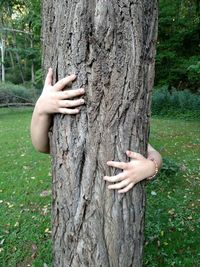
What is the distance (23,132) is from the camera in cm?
1115

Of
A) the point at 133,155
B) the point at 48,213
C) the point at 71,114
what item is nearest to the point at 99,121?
the point at 71,114

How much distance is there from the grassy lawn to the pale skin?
183 cm

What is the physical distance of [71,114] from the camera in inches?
67.7

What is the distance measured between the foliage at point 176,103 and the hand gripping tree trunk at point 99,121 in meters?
13.8

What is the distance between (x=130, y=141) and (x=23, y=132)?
9.76m

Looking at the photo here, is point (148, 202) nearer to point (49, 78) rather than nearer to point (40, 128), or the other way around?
point (40, 128)

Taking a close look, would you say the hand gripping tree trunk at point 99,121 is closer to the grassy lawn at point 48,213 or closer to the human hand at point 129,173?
the human hand at point 129,173

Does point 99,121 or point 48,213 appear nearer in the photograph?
point 99,121

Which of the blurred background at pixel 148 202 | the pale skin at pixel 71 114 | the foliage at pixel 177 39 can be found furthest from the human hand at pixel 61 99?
the foliage at pixel 177 39

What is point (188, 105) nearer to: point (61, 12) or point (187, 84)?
point (187, 84)

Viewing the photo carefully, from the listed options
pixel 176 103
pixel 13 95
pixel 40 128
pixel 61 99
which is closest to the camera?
pixel 61 99

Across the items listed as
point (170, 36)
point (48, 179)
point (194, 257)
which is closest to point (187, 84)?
point (170, 36)

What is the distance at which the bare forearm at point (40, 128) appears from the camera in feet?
5.96

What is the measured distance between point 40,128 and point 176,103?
1518 cm
